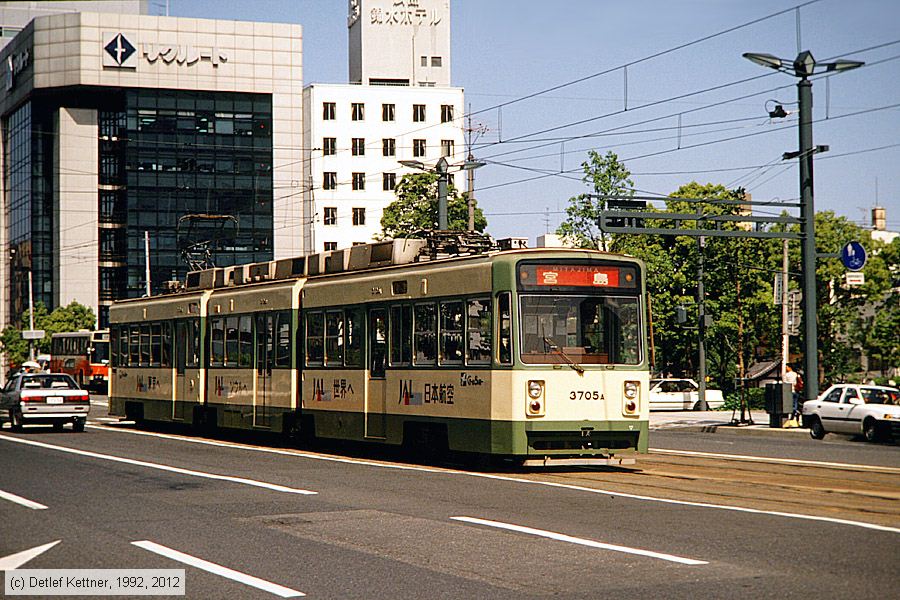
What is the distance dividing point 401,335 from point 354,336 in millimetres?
1731

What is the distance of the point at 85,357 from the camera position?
7181 centimetres

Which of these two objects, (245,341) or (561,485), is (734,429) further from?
(561,485)

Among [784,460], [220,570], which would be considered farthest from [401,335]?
[220,570]

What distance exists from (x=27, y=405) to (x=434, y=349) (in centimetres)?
1593

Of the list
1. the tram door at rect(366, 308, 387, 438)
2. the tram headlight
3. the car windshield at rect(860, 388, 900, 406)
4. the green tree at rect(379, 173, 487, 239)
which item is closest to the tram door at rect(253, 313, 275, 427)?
the tram door at rect(366, 308, 387, 438)

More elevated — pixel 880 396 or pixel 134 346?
pixel 134 346

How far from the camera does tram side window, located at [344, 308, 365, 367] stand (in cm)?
2200

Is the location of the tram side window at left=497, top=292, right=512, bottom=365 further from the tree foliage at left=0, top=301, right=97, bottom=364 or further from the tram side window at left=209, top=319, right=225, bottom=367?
the tree foliage at left=0, top=301, right=97, bottom=364

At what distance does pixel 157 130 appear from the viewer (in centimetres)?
10238

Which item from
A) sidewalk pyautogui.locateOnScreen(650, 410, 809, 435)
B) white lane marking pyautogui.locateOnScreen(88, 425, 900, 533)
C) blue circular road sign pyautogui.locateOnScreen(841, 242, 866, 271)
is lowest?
sidewalk pyautogui.locateOnScreen(650, 410, 809, 435)

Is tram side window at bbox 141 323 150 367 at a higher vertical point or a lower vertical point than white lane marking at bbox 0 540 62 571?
higher

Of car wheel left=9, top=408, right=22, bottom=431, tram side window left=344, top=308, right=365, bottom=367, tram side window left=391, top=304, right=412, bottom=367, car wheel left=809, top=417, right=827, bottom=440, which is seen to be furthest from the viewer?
car wheel left=9, top=408, right=22, bottom=431

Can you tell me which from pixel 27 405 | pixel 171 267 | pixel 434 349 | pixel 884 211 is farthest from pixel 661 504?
pixel 884 211

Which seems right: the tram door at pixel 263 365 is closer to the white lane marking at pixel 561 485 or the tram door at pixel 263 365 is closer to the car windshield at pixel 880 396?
the white lane marking at pixel 561 485
